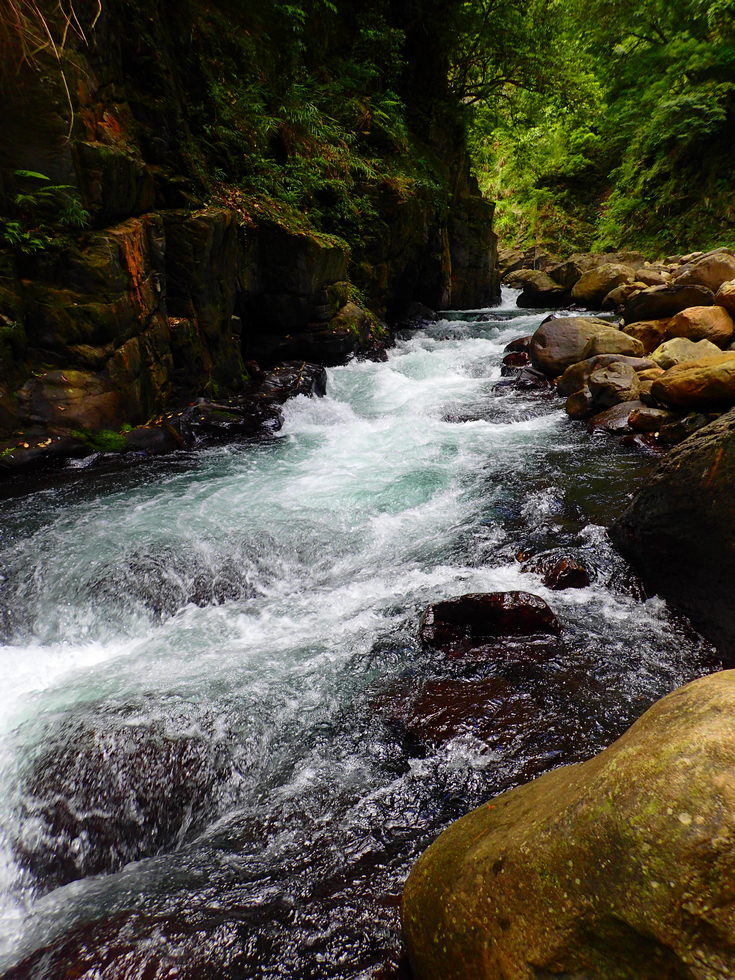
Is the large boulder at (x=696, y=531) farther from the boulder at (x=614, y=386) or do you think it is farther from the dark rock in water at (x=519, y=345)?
the dark rock in water at (x=519, y=345)

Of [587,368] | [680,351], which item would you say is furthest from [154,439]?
[680,351]

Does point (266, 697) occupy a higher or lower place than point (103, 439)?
lower

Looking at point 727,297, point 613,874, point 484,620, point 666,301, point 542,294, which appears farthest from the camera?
point 542,294

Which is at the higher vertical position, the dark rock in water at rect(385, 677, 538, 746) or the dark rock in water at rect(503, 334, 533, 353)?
the dark rock in water at rect(503, 334, 533, 353)

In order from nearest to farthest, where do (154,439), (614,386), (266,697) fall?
(266,697) < (154,439) < (614,386)

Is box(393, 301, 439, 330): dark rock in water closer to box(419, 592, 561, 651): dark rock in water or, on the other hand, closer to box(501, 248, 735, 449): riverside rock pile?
box(501, 248, 735, 449): riverside rock pile

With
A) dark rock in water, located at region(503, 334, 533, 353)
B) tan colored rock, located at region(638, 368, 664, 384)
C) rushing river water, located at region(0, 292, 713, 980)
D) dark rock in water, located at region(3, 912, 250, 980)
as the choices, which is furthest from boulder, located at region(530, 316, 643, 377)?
dark rock in water, located at region(3, 912, 250, 980)

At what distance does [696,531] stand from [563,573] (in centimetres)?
100

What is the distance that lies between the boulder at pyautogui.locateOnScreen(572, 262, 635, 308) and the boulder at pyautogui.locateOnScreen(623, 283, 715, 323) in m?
5.05

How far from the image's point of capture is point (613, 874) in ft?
4.09

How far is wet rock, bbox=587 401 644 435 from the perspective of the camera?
7.29 m

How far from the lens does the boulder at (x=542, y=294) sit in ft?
59.7

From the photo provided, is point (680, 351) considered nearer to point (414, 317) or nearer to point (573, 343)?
point (573, 343)

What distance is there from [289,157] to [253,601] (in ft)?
31.8
